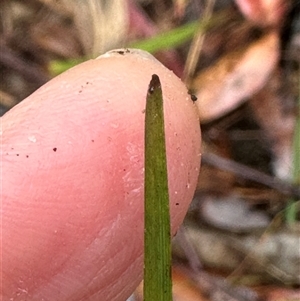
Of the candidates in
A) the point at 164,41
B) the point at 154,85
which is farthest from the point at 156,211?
the point at 164,41

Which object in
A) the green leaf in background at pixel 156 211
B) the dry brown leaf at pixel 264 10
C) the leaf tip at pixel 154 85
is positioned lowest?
the green leaf in background at pixel 156 211

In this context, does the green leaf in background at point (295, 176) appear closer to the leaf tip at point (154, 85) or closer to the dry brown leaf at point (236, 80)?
the dry brown leaf at point (236, 80)

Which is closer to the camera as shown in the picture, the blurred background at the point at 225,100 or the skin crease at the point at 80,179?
the skin crease at the point at 80,179

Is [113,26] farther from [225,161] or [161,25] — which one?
[225,161]

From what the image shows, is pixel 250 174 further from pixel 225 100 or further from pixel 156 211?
pixel 156 211

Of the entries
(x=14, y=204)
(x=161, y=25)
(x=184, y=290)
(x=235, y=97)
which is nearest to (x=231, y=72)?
(x=235, y=97)

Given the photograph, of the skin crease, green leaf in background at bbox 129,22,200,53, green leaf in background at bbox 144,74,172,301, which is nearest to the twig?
green leaf in background at bbox 129,22,200,53

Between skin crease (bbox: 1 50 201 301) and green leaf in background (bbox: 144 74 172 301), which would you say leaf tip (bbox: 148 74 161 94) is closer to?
green leaf in background (bbox: 144 74 172 301)

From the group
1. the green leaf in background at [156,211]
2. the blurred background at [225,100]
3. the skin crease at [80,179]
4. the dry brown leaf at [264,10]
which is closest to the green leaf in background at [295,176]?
the blurred background at [225,100]
